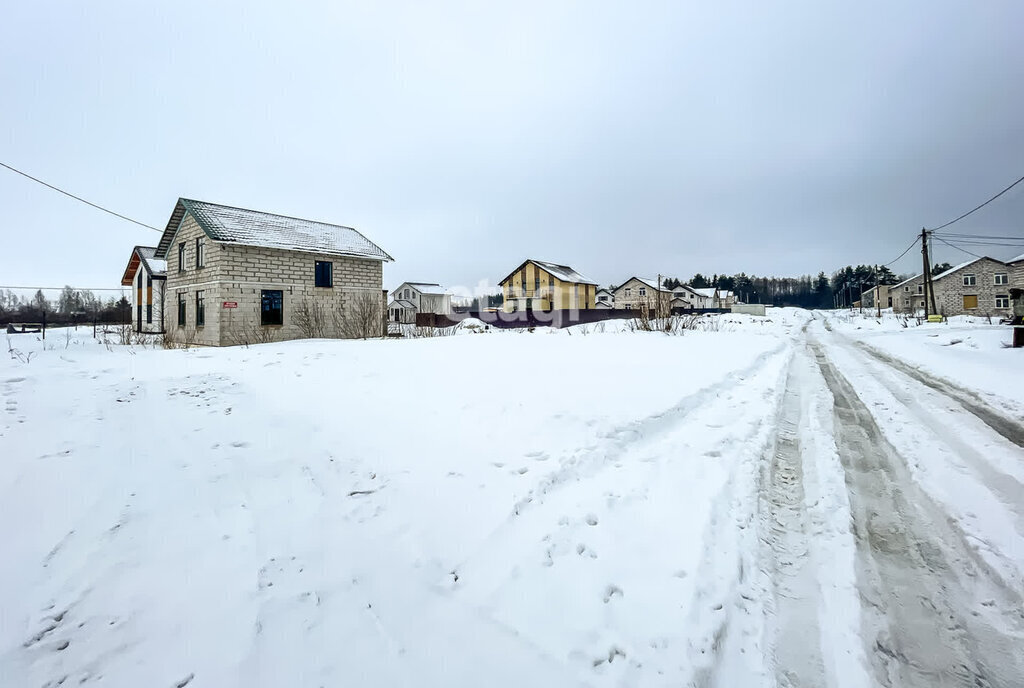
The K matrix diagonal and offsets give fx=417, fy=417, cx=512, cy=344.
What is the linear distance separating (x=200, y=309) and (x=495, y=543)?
1998cm

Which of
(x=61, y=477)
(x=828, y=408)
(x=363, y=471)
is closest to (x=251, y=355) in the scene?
(x=61, y=477)

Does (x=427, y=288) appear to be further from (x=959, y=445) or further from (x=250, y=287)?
(x=959, y=445)

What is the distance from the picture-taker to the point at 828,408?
5.81 metres

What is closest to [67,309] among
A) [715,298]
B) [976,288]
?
[715,298]

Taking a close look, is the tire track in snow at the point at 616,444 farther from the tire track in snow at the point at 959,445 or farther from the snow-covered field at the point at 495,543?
the tire track in snow at the point at 959,445

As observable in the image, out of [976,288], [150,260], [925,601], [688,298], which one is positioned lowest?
[925,601]

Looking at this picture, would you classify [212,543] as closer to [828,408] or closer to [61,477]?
[61,477]

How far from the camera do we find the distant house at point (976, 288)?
41875 mm

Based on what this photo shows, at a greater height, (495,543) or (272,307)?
(272,307)

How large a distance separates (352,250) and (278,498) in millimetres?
18746

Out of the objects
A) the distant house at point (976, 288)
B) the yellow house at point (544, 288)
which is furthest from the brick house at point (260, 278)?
the distant house at point (976, 288)

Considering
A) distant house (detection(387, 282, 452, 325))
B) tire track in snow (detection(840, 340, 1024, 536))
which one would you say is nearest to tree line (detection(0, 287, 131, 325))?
distant house (detection(387, 282, 452, 325))

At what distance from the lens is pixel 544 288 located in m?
45.1

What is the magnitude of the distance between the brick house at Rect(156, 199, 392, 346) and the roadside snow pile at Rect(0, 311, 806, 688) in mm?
12338
